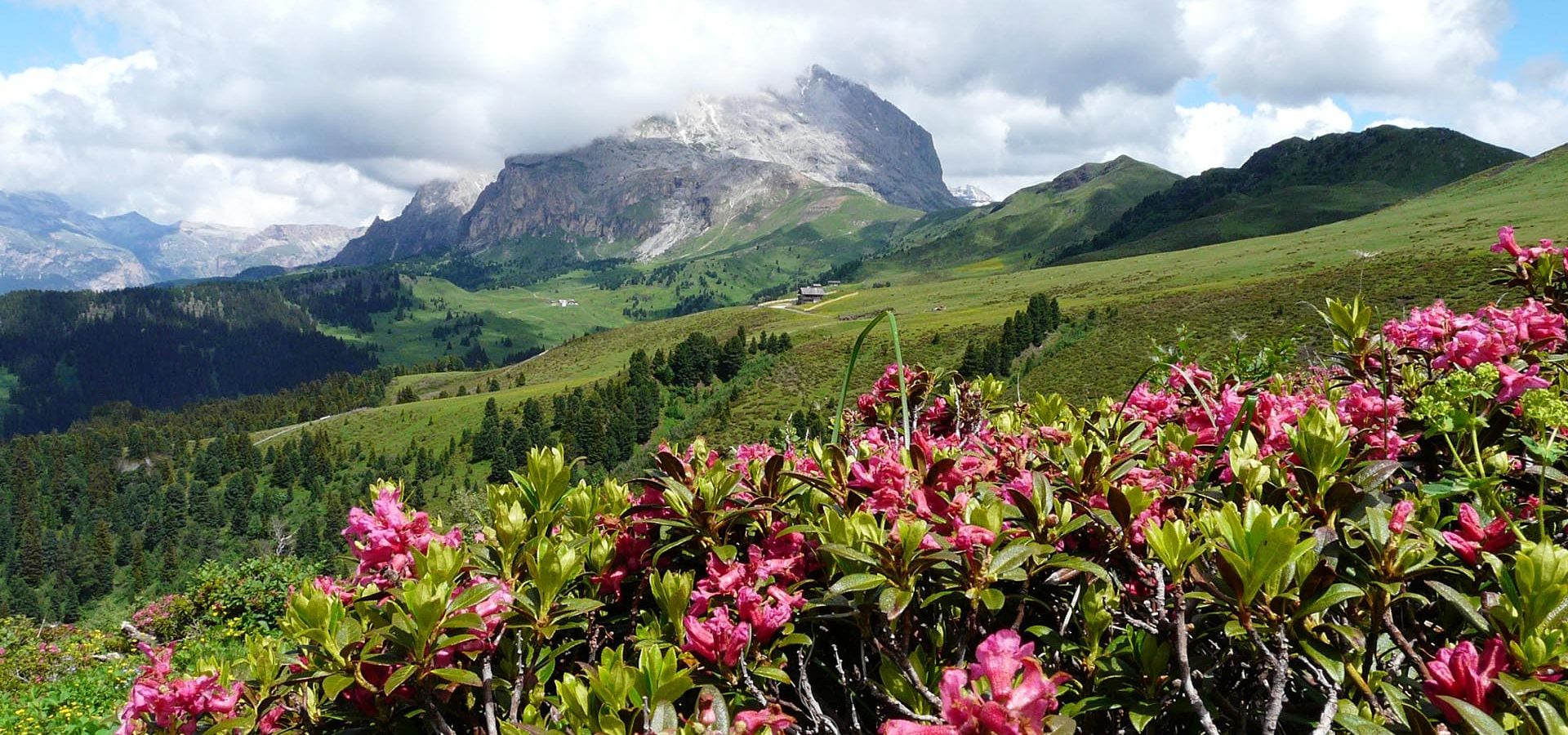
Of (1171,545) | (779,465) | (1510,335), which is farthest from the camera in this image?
(1510,335)

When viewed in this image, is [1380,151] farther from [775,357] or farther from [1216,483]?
[1216,483]

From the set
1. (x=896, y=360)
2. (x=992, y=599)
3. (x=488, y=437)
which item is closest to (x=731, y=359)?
(x=488, y=437)

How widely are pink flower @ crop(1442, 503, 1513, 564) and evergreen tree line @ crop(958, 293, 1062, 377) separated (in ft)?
222

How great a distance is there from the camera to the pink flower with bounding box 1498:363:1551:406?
7.20ft

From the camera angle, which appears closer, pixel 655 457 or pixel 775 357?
pixel 655 457

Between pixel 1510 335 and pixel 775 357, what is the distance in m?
96.1

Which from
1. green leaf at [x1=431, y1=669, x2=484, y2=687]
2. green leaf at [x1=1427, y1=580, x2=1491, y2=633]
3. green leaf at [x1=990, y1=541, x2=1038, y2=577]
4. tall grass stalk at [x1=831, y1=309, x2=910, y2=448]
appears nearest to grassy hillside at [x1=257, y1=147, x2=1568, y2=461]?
tall grass stalk at [x1=831, y1=309, x2=910, y2=448]

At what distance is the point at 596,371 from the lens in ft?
460

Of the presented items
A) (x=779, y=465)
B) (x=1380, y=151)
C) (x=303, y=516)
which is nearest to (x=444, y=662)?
(x=779, y=465)

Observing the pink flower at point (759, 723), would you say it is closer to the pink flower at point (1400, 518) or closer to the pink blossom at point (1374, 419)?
the pink flower at point (1400, 518)

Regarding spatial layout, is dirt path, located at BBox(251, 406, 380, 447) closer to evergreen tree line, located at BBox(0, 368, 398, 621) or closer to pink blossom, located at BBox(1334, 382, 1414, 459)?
evergreen tree line, located at BBox(0, 368, 398, 621)

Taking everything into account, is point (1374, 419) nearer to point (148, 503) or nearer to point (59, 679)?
point (59, 679)

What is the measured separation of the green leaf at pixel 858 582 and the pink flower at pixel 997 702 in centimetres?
35

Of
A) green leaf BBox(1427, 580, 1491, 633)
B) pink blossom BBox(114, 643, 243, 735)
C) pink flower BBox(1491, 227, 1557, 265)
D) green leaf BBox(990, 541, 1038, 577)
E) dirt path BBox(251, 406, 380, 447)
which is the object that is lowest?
dirt path BBox(251, 406, 380, 447)
